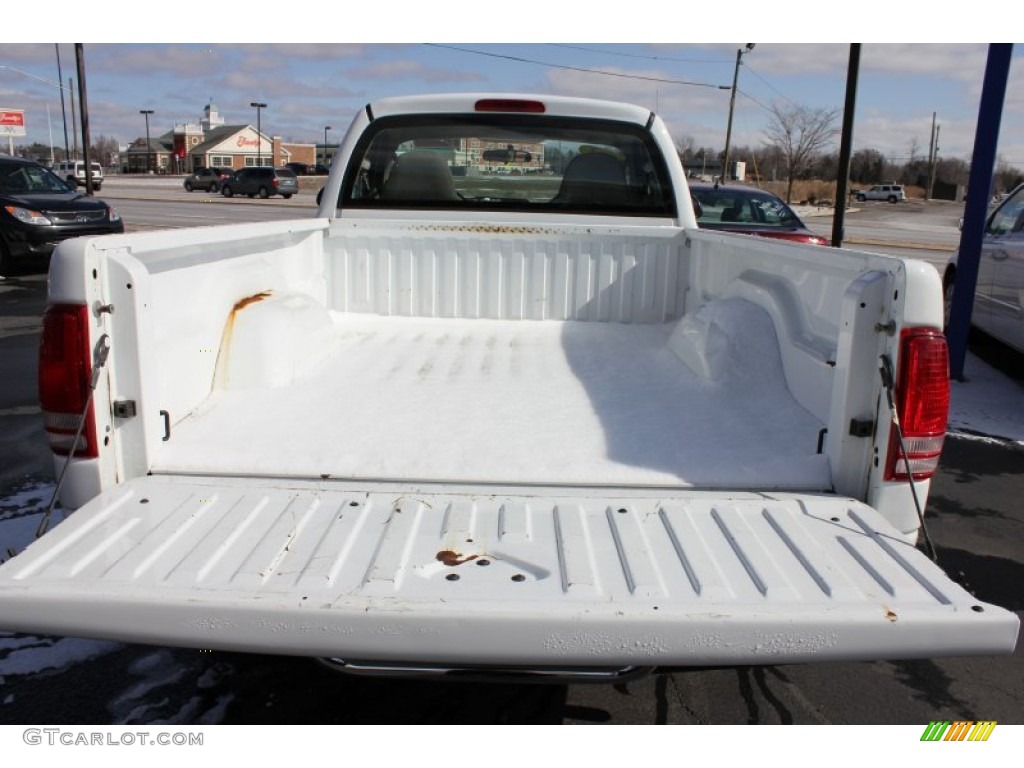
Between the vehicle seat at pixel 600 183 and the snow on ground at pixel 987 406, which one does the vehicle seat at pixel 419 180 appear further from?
the snow on ground at pixel 987 406

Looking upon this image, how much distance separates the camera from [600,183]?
184 inches

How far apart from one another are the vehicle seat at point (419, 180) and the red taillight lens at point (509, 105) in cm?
41

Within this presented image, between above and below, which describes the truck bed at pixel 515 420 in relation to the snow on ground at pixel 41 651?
above

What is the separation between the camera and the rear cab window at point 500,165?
14.9 ft

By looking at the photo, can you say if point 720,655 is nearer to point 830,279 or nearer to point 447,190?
point 830,279

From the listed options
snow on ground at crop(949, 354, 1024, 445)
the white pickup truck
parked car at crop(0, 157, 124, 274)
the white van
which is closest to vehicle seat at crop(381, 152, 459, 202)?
the white pickup truck

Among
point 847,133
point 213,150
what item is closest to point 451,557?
point 847,133

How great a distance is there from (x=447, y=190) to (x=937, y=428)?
309 centimetres

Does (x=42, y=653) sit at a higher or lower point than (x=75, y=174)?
lower

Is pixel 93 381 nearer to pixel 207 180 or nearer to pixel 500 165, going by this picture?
pixel 500 165

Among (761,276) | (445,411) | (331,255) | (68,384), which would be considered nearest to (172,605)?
(68,384)

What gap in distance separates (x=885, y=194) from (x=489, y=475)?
70.3 m
